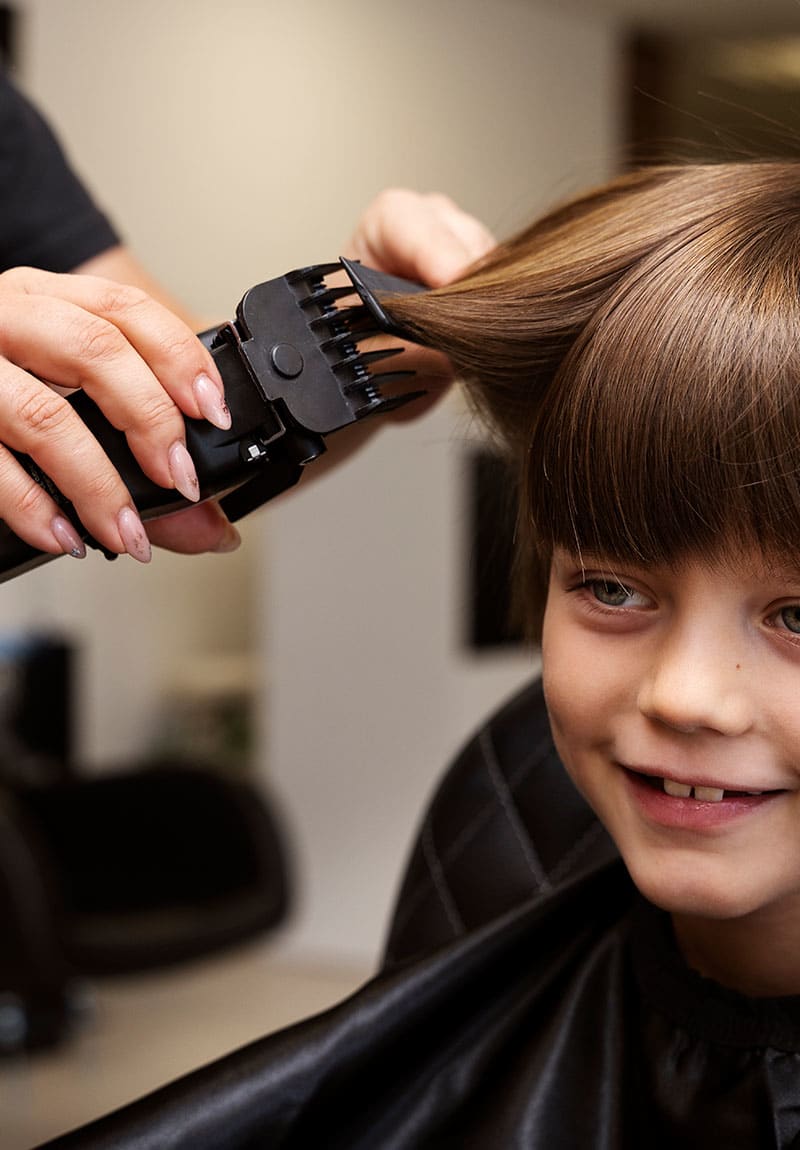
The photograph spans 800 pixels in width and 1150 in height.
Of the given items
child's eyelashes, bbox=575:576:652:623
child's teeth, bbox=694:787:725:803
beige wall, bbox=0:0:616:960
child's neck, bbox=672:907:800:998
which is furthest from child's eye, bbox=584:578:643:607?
beige wall, bbox=0:0:616:960

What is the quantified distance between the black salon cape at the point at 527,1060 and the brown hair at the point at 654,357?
0.92 ft

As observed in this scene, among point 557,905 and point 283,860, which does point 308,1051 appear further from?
point 283,860

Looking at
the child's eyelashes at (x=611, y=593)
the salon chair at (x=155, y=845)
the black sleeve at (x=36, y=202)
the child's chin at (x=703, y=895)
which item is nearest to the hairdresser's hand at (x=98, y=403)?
the child's eyelashes at (x=611, y=593)

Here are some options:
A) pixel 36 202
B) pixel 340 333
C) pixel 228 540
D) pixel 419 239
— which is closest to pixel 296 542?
pixel 36 202

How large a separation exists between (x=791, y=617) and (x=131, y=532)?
0.34 meters

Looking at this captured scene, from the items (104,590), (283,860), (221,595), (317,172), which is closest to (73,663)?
(104,590)

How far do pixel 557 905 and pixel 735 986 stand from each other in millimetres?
145

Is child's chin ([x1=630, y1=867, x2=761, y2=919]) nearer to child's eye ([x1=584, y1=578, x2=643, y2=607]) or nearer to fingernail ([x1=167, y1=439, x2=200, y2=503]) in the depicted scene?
child's eye ([x1=584, y1=578, x2=643, y2=607])

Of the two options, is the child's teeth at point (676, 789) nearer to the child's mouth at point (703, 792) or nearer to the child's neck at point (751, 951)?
the child's mouth at point (703, 792)

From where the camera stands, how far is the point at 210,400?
2.40ft

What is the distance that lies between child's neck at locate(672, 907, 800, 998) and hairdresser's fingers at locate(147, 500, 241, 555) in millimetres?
369

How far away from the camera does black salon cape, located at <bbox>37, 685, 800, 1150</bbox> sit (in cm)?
83

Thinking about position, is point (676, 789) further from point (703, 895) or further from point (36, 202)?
point (36, 202)

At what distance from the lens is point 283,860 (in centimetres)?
346
